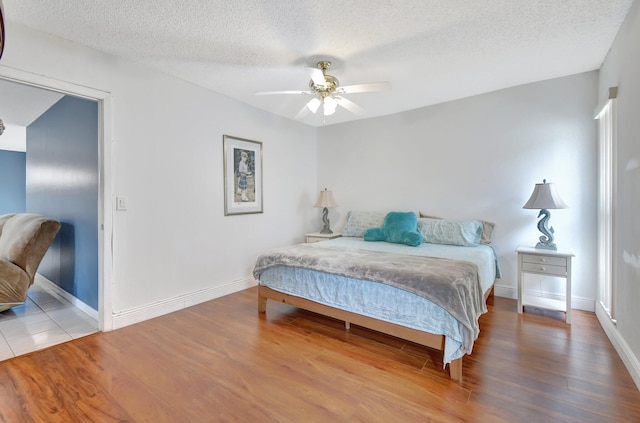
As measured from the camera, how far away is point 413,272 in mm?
2104

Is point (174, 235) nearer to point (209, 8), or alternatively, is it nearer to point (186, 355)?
point (186, 355)

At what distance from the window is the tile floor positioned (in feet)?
15.0

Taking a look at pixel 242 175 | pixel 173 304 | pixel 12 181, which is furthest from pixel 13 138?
pixel 173 304

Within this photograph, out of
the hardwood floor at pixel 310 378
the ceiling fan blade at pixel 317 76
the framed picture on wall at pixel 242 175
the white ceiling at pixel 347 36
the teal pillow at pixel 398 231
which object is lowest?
the hardwood floor at pixel 310 378

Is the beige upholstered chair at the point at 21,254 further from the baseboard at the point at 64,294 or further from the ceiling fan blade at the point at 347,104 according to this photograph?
the ceiling fan blade at the point at 347,104

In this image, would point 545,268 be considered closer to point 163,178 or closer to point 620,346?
point 620,346

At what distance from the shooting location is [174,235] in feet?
10.2

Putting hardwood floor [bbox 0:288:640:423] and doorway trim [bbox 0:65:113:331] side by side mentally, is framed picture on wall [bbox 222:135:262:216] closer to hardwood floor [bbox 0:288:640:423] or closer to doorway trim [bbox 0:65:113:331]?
doorway trim [bbox 0:65:113:331]

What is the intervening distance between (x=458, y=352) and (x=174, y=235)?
2.80 m

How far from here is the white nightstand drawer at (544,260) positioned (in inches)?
107

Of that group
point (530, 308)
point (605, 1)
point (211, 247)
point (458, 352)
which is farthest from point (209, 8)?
point (530, 308)

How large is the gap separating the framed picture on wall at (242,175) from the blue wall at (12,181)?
5697 mm

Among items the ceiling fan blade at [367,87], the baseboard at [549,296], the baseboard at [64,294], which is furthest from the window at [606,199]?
the baseboard at [64,294]

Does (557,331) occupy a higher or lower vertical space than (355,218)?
lower
